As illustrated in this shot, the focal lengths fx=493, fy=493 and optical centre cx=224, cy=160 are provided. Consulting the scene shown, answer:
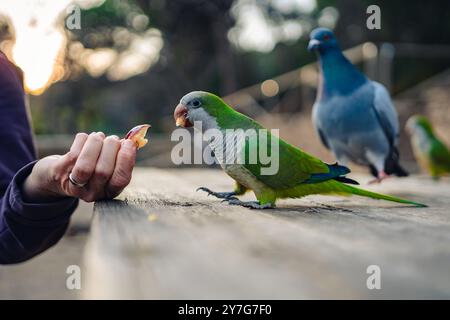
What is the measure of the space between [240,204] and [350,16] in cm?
828

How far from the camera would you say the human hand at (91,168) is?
0.81m

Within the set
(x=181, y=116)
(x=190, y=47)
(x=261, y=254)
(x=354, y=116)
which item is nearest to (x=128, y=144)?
(x=181, y=116)

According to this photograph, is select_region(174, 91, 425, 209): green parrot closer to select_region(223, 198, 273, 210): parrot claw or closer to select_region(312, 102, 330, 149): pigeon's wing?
select_region(223, 198, 273, 210): parrot claw

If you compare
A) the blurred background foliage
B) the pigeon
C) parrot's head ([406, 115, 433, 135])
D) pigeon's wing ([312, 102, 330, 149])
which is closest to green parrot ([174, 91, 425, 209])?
the pigeon

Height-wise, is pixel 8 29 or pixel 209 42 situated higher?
pixel 209 42

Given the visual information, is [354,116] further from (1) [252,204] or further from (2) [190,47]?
(2) [190,47]

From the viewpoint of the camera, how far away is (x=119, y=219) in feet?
2.10

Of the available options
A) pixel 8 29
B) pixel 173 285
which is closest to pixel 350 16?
pixel 8 29

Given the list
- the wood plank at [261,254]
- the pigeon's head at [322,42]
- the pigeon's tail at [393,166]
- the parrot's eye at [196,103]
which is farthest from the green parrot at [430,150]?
the wood plank at [261,254]

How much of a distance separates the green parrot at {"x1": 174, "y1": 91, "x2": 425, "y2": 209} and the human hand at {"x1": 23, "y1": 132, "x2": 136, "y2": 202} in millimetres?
172

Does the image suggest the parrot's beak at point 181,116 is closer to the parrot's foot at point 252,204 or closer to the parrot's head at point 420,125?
the parrot's foot at point 252,204

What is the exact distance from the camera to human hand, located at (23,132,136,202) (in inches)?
31.7

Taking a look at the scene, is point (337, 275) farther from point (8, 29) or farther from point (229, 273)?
point (8, 29)
